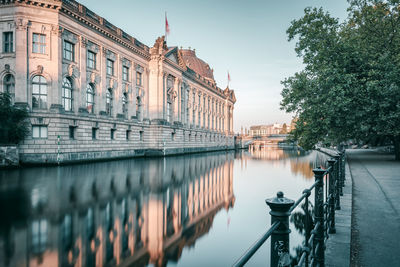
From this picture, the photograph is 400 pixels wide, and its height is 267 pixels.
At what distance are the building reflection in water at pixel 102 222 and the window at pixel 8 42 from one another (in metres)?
16.0

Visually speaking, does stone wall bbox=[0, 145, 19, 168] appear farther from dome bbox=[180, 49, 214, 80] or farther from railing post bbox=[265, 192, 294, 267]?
dome bbox=[180, 49, 214, 80]

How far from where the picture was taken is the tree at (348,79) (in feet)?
62.5

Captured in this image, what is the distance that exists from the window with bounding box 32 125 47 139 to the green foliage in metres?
0.63

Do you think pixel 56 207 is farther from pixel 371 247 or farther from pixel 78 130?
pixel 78 130

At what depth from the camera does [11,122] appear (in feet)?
65.5

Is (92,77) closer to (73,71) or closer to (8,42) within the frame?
(73,71)

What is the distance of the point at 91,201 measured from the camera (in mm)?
8859

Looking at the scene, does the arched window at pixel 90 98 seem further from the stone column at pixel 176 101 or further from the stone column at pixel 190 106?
the stone column at pixel 190 106

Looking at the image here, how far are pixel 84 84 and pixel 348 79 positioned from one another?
23433mm

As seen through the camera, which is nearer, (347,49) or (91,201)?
(91,201)

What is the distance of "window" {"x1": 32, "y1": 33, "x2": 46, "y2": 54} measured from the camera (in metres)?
22.6

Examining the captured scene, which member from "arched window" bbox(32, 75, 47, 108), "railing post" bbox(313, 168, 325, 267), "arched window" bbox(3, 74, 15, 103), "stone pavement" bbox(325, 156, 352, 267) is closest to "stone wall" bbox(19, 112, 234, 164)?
"arched window" bbox(32, 75, 47, 108)

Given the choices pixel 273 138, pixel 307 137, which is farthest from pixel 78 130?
pixel 273 138

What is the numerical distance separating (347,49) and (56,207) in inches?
868
